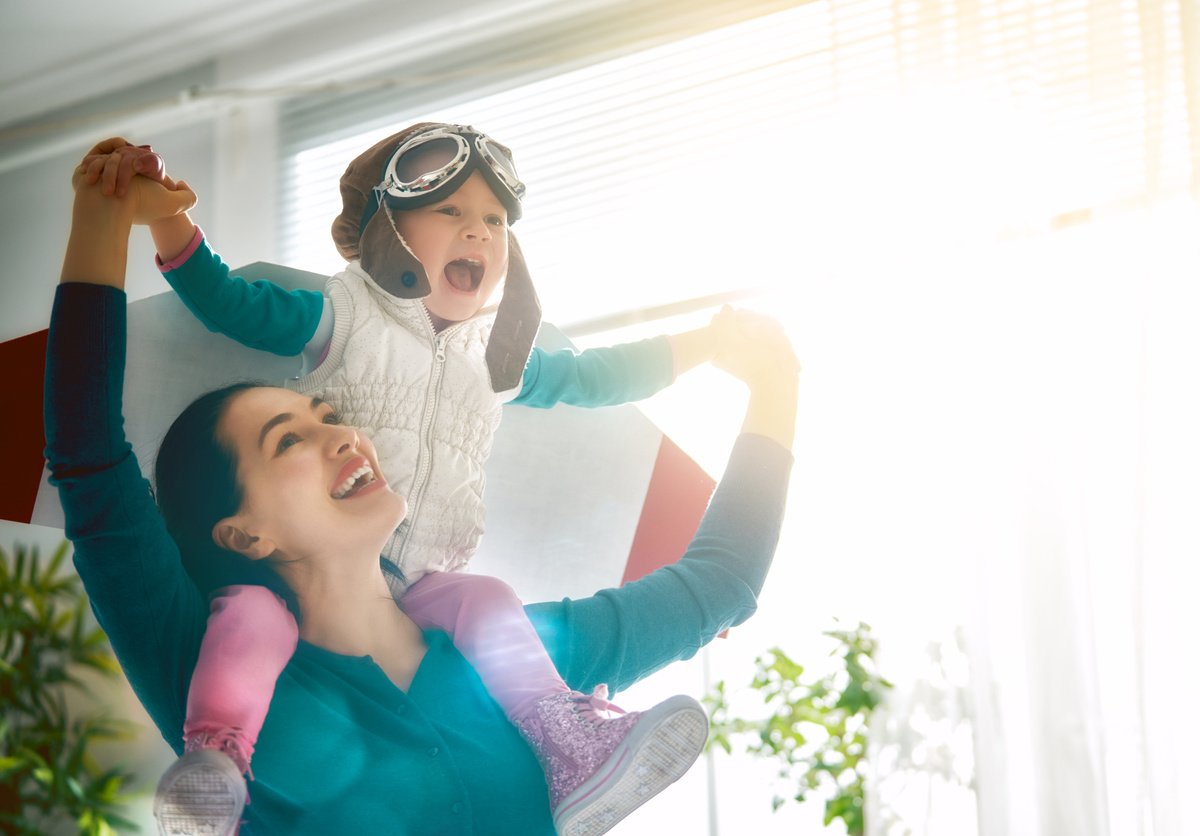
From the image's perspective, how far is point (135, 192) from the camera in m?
1.14

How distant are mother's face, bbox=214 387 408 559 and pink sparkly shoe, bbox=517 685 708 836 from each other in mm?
252

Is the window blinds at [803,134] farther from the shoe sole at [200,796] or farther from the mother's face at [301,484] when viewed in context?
the shoe sole at [200,796]

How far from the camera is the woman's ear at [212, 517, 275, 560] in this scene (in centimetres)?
115

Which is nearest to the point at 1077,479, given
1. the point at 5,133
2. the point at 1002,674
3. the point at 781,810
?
the point at 1002,674

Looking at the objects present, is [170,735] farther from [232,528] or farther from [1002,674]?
[1002,674]

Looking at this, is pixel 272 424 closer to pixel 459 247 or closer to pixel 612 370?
pixel 459 247

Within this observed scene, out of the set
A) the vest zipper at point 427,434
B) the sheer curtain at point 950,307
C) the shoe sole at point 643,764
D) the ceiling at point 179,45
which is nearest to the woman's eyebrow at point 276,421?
the vest zipper at point 427,434

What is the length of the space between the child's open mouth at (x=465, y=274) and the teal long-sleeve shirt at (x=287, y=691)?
33 cm

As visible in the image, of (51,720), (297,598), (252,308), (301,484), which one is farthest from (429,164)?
(51,720)

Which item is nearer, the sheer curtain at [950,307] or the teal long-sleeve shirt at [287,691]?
the teal long-sleeve shirt at [287,691]

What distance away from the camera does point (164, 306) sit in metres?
1.21

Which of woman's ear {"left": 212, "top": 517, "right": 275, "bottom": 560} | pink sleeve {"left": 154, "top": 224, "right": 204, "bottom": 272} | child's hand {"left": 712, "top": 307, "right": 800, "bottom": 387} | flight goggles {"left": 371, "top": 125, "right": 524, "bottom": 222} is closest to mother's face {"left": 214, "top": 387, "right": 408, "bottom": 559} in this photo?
woman's ear {"left": 212, "top": 517, "right": 275, "bottom": 560}

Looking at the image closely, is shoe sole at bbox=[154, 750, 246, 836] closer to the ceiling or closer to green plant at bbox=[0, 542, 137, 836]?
green plant at bbox=[0, 542, 137, 836]

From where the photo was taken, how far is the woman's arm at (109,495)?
1.07 metres
